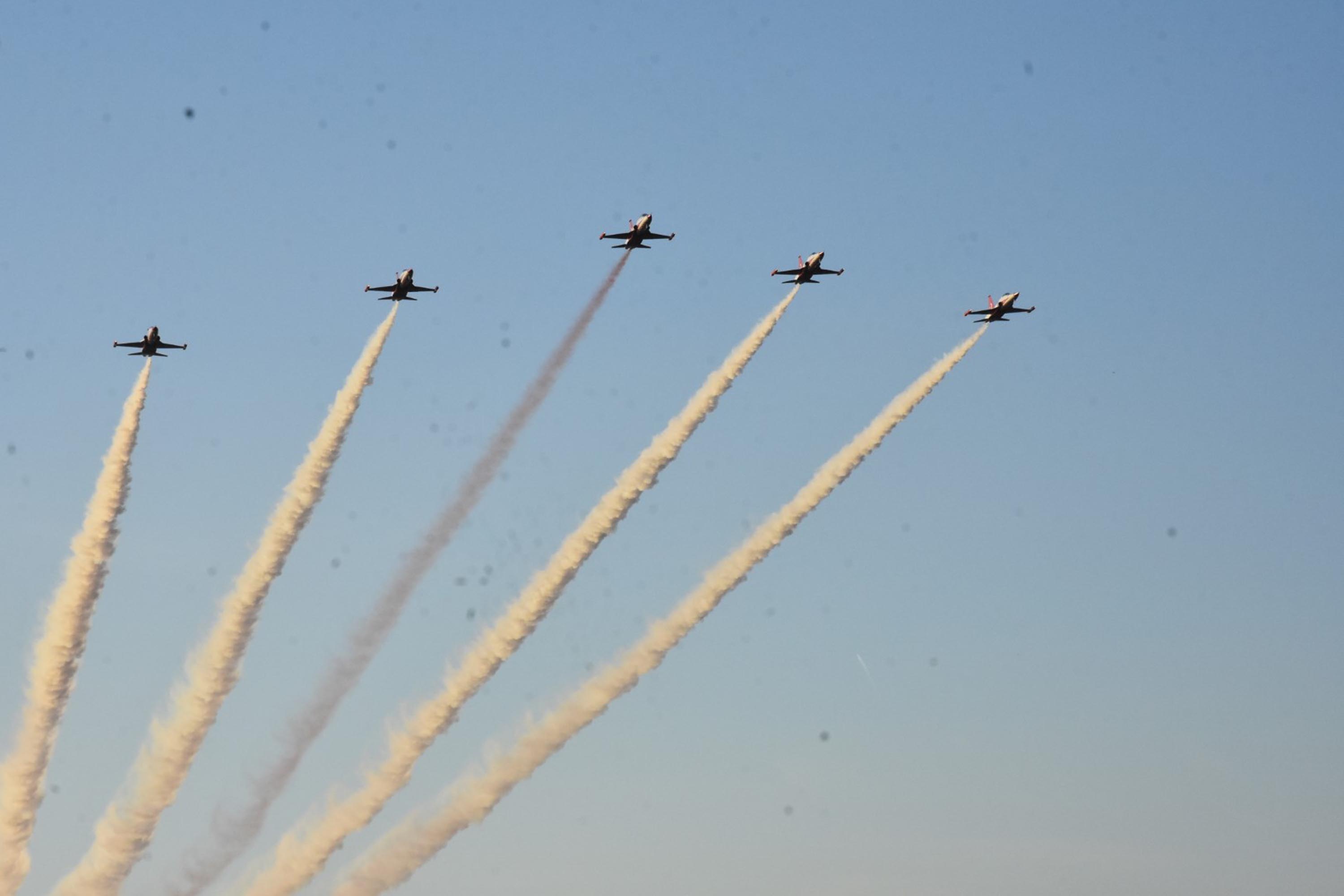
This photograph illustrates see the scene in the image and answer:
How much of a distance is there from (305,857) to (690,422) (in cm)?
2708

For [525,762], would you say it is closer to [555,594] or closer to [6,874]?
[555,594]

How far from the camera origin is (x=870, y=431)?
332ft

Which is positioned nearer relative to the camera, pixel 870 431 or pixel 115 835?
pixel 115 835

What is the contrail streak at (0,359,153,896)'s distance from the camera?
95.2 meters

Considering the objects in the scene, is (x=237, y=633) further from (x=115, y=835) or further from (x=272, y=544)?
(x=115, y=835)

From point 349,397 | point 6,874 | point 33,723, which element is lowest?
point 6,874

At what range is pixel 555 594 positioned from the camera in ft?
316

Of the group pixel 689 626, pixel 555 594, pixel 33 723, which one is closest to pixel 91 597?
pixel 33 723

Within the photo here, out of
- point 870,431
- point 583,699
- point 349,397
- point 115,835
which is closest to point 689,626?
point 583,699

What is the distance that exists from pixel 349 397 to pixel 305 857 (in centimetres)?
2213

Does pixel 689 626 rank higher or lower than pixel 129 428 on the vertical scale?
lower

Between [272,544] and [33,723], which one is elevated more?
[272,544]

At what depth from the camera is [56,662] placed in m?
96.4

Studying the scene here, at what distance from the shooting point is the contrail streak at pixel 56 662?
9519 centimetres
